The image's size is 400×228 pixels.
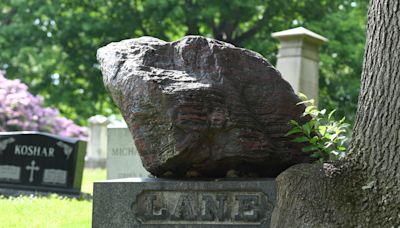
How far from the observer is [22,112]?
19.2 m

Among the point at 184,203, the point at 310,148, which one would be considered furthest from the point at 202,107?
the point at 310,148

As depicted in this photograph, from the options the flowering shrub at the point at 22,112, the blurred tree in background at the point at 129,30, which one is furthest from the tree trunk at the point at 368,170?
the blurred tree in background at the point at 129,30

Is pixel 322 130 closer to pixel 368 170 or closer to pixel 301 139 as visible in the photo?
pixel 301 139

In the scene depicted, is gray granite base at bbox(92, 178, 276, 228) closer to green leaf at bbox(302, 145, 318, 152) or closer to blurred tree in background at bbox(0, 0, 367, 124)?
green leaf at bbox(302, 145, 318, 152)

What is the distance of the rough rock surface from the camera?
561cm

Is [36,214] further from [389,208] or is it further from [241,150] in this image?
[389,208]

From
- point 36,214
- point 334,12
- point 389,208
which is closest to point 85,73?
point 334,12

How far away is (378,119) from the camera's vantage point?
4648mm

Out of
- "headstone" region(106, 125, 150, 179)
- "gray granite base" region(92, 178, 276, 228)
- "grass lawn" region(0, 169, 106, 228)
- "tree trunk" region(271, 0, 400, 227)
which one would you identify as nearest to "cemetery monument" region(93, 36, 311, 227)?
"gray granite base" region(92, 178, 276, 228)

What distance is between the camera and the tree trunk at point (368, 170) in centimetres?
451

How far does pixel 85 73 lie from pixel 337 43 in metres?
8.65

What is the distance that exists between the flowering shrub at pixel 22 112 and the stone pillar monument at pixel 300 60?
8.48m

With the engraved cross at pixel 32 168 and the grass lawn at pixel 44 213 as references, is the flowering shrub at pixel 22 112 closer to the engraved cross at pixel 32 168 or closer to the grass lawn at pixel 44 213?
the engraved cross at pixel 32 168

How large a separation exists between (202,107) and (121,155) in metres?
6.70
